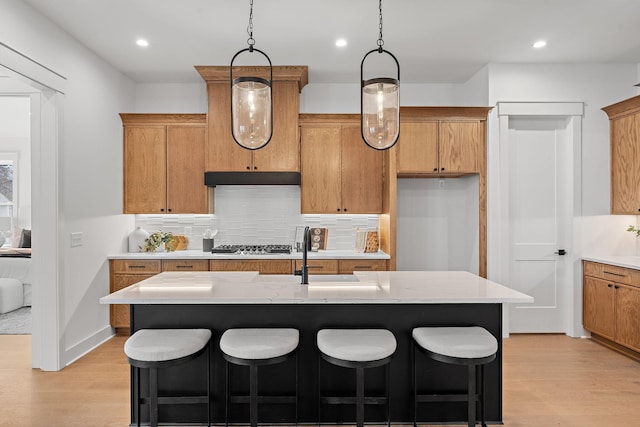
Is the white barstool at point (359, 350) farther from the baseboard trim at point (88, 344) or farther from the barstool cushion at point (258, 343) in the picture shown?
the baseboard trim at point (88, 344)

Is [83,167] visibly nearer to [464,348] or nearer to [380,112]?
[380,112]

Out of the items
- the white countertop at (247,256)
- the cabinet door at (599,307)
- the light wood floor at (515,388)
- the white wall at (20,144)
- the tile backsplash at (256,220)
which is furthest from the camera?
the white wall at (20,144)

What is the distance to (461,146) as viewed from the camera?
4742mm

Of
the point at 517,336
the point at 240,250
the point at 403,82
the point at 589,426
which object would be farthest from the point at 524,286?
the point at 240,250

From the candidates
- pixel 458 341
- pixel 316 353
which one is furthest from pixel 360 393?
pixel 458 341

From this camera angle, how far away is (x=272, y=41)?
406 centimetres

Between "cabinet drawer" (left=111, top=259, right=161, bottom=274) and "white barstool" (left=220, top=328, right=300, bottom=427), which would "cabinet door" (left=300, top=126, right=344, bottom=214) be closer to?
"cabinet drawer" (left=111, top=259, right=161, bottom=274)

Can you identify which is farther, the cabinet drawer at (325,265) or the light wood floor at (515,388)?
the cabinet drawer at (325,265)

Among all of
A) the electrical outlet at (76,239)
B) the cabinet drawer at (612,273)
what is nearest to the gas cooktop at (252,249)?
the electrical outlet at (76,239)

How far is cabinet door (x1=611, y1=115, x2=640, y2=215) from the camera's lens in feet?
14.0

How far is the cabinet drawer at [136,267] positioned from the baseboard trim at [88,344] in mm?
613

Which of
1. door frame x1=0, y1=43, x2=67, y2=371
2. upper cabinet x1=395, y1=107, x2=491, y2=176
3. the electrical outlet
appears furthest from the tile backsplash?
door frame x1=0, y1=43, x2=67, y2=371

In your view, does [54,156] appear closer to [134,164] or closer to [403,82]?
[134,164]

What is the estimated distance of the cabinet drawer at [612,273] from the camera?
3.92 metres
